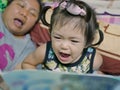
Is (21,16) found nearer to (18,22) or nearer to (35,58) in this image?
(18,22)

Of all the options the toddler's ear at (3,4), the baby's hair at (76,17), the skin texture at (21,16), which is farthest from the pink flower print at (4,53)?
the baby's hair at (76,17)

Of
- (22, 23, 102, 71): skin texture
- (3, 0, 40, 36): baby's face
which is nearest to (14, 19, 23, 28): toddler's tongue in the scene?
(3, 0, 40, 36): baby's face

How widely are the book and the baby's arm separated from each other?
26 cm

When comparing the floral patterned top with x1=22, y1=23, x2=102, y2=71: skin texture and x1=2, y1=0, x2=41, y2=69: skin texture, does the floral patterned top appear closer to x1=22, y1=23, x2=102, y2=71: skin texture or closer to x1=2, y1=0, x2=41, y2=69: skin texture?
x1=22, y1=23, x2=102, y2=71: skin texture

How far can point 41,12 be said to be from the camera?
1363 mm

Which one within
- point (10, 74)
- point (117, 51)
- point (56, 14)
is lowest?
point (117, 51)

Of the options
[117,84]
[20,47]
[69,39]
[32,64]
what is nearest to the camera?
[117,84]

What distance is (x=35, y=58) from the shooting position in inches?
47.9

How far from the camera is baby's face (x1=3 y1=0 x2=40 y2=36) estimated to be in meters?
1.33

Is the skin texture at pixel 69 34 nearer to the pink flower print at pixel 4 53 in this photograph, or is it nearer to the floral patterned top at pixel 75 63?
the floral patterned top at pixel 75 63

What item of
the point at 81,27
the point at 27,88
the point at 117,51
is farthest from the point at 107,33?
the point at 27,88

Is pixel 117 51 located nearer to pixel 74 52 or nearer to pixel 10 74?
pixel 74 52

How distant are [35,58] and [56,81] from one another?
0.96ft

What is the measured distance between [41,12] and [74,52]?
341 mm
